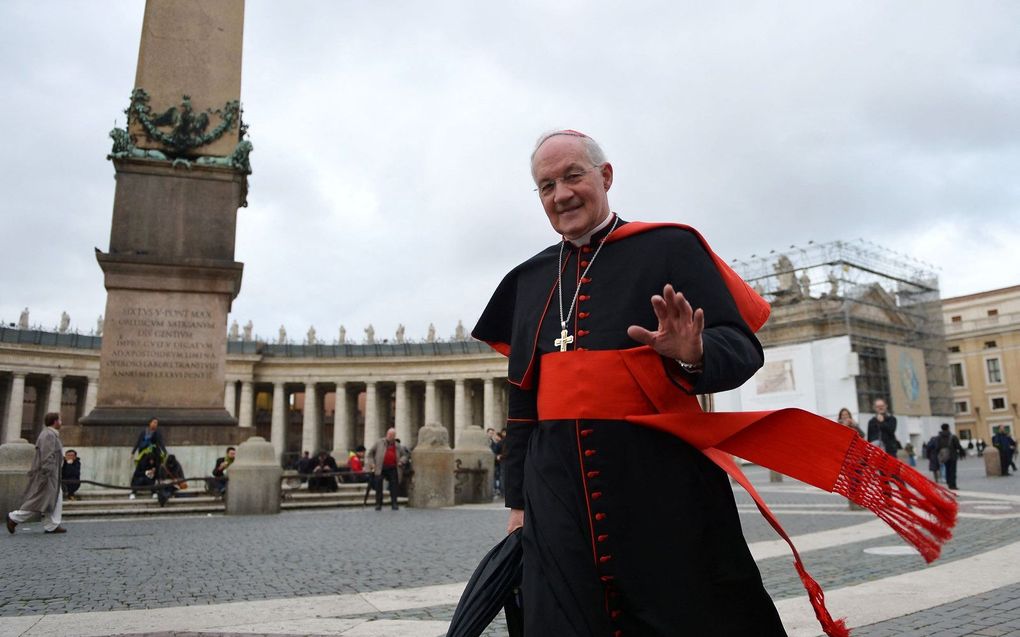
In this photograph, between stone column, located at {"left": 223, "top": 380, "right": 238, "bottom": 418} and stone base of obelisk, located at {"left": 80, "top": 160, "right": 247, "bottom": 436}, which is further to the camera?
stone column, located at {"left": 223, "top": 380, "right": 238, "bottom": 418}

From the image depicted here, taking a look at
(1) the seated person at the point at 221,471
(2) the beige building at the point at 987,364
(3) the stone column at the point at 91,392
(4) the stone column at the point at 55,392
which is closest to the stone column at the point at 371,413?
(3) the stone column at the point at 91,392

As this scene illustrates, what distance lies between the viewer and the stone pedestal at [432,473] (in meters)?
16.8

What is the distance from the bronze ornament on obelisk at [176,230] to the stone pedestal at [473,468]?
5440 millimetres

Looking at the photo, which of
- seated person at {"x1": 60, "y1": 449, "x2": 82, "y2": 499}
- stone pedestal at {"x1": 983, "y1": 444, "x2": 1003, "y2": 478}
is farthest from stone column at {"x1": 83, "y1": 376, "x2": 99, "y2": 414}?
stone pedestal at {"x1": 983, "y1": 444, "x2": 1003, "y2": 478}

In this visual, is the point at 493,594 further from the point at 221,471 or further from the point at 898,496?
the point at 221,471

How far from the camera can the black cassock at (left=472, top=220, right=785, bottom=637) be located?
2166 millimetres

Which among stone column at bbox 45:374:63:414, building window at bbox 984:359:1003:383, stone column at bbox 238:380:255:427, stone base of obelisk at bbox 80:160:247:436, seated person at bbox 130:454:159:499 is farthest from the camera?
building window at bbox 984:359:1003:383

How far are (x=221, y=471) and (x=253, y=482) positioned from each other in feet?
4.10

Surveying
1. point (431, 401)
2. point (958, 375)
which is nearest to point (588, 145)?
point (431, 401)

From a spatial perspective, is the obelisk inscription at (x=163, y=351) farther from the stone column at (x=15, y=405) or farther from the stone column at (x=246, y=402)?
the stone column at (x=246, y=402)

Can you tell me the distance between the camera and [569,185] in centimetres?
270

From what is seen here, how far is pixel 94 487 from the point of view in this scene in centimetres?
1478

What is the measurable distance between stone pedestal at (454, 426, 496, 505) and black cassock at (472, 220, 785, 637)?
15.4 meters

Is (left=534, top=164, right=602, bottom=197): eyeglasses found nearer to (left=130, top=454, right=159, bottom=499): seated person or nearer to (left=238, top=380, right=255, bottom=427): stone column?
(left=130, top=454, right=159, bottom=499): seated person
